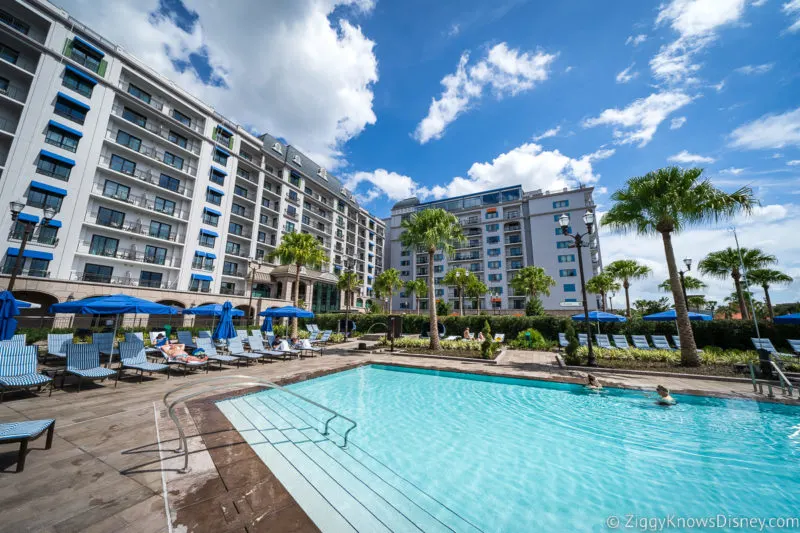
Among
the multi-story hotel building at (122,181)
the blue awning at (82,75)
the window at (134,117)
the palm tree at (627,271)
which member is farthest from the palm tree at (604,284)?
the blue awning at (82,75)

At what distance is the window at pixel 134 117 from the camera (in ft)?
97.8

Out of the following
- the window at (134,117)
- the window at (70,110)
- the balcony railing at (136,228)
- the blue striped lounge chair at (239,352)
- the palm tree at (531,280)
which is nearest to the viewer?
the blue striped lounge chair at (239,352)

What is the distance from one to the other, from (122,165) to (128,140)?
2845mm

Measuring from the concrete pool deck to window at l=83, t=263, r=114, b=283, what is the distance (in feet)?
89.6

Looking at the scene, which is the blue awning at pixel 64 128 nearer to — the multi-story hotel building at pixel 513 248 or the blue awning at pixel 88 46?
the blue awning at pixel 88 46

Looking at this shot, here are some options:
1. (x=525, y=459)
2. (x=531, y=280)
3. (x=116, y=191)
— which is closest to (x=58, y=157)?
(x=116, y=191)

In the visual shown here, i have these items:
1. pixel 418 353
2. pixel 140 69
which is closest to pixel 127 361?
pixel 418 353

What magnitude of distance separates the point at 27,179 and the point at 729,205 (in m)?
45.9

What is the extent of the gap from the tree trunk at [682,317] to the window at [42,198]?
1640 inches

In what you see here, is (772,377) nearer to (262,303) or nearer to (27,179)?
(262,303)

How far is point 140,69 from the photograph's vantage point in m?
29.9

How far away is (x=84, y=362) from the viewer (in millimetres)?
7973

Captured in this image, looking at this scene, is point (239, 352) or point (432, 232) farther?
point (432, 232)

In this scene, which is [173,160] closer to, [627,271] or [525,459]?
[525,459]
